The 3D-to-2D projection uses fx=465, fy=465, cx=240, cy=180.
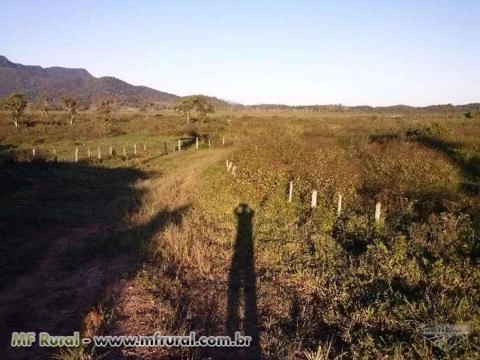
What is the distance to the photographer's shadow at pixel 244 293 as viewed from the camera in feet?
20.6

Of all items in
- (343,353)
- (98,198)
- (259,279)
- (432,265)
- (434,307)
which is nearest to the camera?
(343,353)

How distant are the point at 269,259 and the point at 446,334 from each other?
425 centimetres

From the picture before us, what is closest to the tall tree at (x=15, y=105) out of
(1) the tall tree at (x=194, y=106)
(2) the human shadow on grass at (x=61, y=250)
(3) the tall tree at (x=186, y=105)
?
(3) the tall tree at (x=186, y=105)

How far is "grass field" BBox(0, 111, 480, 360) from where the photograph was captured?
6.25 m

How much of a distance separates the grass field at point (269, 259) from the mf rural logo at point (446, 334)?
77mm

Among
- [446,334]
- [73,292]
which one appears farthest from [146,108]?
[446,334]

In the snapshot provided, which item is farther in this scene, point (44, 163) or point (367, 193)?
point (44, 163)

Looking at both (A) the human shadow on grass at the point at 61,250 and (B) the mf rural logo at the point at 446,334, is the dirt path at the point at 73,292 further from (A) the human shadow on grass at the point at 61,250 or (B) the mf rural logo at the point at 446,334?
(B) the mf rural logo at the point at 446,334

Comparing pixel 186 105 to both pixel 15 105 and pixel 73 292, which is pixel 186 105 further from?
pixel 73 292

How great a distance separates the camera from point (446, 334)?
5.61m

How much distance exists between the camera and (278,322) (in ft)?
22.4

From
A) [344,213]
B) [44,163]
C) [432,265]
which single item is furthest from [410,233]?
[44,163]

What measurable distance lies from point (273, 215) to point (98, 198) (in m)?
8.34

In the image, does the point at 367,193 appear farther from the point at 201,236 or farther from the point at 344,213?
the point at 201,236
